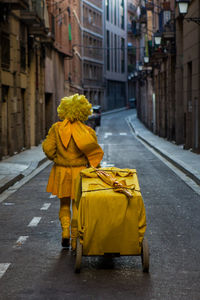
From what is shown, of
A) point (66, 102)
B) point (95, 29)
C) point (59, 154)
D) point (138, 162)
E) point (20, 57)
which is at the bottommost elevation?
point (138, 162)

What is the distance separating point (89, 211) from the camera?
617 centimetres

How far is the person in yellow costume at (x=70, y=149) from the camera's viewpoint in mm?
7160

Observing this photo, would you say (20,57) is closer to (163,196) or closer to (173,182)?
(173,182)

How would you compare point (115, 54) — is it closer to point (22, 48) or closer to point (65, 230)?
point (22, 48)

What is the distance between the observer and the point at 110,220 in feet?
20.2

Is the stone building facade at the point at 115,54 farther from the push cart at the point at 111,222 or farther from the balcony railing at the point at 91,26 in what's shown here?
the push cart at the point at 111,222

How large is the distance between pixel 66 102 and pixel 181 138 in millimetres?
23752

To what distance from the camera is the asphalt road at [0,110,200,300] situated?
5.63m

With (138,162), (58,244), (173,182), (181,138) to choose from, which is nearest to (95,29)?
(181,138)

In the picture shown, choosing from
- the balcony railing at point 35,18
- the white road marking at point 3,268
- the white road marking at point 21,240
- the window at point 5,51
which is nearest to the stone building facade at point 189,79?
the balcony railing at point 35,18

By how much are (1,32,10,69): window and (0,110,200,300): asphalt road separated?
462 inches

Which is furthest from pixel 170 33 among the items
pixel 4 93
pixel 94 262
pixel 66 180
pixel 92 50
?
pixel 92 50

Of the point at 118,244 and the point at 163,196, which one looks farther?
the point at 163,196

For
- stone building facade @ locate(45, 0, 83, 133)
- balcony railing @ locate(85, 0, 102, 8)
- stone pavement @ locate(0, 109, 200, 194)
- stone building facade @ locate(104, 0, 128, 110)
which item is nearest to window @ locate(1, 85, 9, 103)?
stone pavement @ locate(0, 109, 200, 194)
